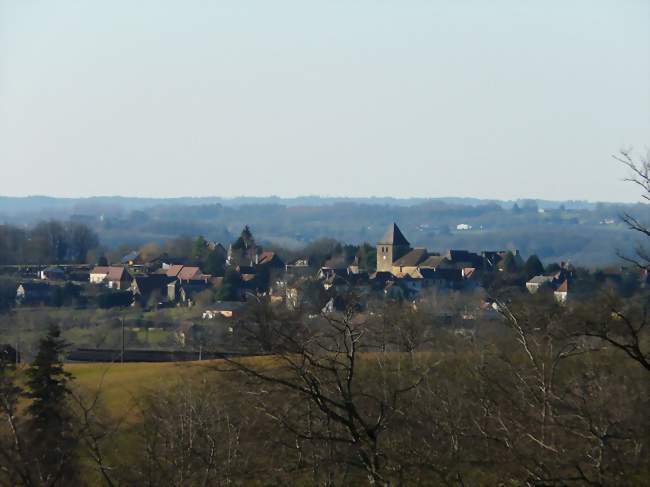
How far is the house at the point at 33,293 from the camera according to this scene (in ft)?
166

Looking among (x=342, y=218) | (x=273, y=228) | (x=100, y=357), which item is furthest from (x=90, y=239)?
(x=342, y=218)

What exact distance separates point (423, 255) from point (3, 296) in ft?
77.6

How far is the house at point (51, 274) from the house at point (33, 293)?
3974 mm

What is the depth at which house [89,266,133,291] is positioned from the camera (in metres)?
57.8

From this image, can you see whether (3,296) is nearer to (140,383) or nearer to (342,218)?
(140,383)

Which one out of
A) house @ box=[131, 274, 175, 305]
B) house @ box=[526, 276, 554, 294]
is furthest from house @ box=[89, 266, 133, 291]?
house @ box=[526, 276, 554, 294]

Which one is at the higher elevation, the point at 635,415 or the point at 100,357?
the point at 635,415

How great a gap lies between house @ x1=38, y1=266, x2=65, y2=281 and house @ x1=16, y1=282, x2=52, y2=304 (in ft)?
13.0

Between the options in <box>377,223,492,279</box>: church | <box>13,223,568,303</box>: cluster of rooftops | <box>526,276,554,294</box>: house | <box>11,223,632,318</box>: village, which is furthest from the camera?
<box>377,223,492,279</box>: church

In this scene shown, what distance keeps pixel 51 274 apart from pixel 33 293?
7.62 metres

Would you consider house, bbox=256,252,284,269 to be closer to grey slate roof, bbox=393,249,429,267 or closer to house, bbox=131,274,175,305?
house, bbox=131,274,175,305

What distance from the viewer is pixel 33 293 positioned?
5216cm

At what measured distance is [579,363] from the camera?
21203mm

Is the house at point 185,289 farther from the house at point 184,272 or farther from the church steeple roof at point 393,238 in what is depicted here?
the church steeple roof at point 393,238
